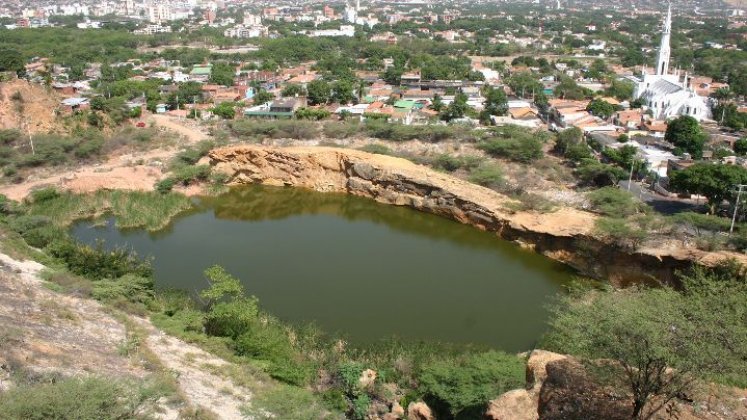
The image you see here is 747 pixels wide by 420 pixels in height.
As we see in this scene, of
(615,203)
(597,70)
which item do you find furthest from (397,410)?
(597,70)

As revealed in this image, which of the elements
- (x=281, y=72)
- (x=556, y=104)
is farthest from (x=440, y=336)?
(x=281, y=72)

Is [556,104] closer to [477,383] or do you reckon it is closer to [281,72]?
[281,72]

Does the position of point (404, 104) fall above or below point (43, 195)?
above

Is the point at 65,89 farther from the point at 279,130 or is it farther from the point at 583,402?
the point at 583,402

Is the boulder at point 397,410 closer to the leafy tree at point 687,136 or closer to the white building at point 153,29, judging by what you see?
the leafy tree at point 687,136

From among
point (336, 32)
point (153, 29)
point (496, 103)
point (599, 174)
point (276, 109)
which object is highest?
point (153, 29)

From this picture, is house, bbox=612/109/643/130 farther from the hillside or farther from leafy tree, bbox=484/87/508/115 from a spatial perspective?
the hillside
